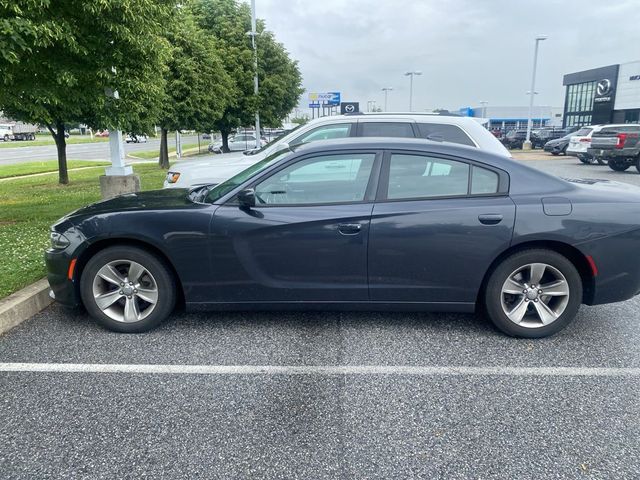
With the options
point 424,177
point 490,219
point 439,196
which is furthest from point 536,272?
point 424,177

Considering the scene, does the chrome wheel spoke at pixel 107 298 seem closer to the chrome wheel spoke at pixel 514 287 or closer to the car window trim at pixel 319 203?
the car window trim at pixel 319 203

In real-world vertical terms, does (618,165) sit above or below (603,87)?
below

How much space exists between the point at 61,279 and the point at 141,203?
0.89 meters

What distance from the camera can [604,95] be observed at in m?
51.0

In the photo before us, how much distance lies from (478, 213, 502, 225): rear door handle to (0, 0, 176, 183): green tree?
4553 mm

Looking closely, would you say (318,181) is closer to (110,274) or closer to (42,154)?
(110,274)

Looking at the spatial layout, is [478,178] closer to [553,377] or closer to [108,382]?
[553,377]

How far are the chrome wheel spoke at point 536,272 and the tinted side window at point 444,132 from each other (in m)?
3.30

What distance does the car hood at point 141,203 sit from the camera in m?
4.28

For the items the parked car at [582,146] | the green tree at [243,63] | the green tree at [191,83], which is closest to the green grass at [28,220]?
the green tree at [191,83]

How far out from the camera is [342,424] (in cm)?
299

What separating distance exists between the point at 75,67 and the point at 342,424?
5809 millimetres

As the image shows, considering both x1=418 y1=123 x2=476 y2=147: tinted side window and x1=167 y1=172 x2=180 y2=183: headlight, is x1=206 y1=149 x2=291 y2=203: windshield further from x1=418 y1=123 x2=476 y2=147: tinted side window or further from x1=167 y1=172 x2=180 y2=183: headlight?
x1=167 y1=172 x2=180 y2=183: headlight

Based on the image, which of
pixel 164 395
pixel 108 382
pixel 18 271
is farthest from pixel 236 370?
pixel 18 271
